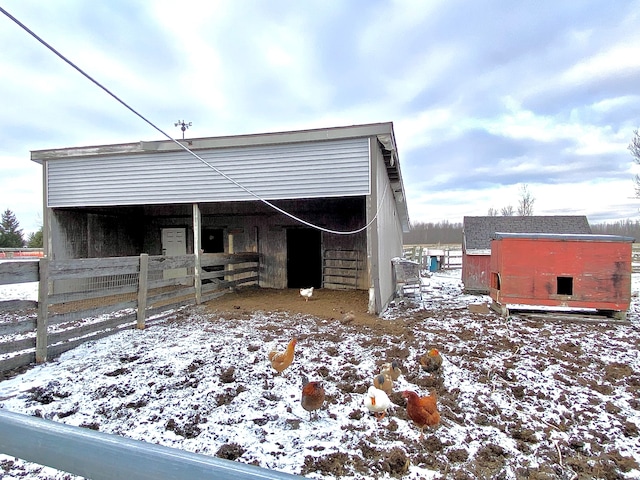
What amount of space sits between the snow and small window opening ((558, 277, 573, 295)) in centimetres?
107

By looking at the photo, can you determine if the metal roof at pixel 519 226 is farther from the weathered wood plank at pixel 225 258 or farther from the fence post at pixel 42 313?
the fence post at pixel 42 313

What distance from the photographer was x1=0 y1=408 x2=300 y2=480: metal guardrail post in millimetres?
667

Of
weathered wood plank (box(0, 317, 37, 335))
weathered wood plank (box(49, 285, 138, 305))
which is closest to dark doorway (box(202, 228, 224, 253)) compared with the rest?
weathered wood plank (box(49, 285, 138, 305))

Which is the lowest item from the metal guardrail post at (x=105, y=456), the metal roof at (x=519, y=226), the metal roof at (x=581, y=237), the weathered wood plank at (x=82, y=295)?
the weathered wood plank at (x=82, y=295)

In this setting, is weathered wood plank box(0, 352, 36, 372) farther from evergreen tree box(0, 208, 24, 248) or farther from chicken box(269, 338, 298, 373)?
evergreen tree box(0, 208, 24, 248)

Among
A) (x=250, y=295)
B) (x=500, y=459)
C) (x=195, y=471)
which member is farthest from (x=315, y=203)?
(x=195, y=471)

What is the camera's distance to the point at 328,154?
269 inches

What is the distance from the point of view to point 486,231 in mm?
11953

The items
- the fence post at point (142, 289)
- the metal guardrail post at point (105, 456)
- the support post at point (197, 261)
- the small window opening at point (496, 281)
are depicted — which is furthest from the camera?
the support post at point (197, 261)

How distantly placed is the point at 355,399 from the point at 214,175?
565 cm

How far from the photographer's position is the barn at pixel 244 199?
6746mm

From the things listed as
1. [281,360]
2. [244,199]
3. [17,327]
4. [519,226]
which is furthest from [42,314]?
[519,226]

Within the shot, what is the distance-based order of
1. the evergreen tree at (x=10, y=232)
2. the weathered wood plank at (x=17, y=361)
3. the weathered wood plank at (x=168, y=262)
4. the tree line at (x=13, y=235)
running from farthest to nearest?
1. the evergreen tree at (x=10, y=232)
2. the tree line at (x=13, y=235)
3. the weathered wood plank at (x=168, y=262)
4. the weathered wood plank at (x=17, y=361)

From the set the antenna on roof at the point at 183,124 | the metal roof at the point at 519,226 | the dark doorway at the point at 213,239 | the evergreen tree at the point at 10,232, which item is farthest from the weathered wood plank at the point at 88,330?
the evergreen tree at the point at 10,232
